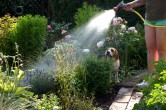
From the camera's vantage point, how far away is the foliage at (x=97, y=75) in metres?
4.68

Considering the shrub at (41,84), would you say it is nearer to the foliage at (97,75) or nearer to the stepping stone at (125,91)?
the foliage at (97,75)

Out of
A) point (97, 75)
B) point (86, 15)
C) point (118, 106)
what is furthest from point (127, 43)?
point (118, 106)

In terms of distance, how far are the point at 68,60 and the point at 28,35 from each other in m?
1.23

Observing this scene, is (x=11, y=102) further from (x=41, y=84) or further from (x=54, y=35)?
(x=54, y=35)

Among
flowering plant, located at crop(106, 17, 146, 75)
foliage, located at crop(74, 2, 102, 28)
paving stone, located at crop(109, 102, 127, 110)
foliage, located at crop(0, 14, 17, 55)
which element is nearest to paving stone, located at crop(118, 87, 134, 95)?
paving stone, located at crop(109, 102, 127, 110)

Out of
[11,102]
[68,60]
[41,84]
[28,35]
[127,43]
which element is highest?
[28,35]

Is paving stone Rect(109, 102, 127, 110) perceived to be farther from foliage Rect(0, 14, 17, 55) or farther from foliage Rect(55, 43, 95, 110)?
foliage Rect(0, 14, 17, 55)

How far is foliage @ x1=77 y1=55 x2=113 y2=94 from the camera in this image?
4682 mm

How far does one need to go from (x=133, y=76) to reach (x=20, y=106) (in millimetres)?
2279

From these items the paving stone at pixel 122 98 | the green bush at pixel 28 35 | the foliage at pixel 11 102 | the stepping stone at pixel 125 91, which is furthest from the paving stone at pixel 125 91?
the green bush at pixel 28 35

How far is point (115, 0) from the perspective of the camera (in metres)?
7.89

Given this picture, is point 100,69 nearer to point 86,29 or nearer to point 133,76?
point 133,76

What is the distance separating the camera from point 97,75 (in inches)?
184

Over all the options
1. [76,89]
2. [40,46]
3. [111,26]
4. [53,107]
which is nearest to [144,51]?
[111,26]
